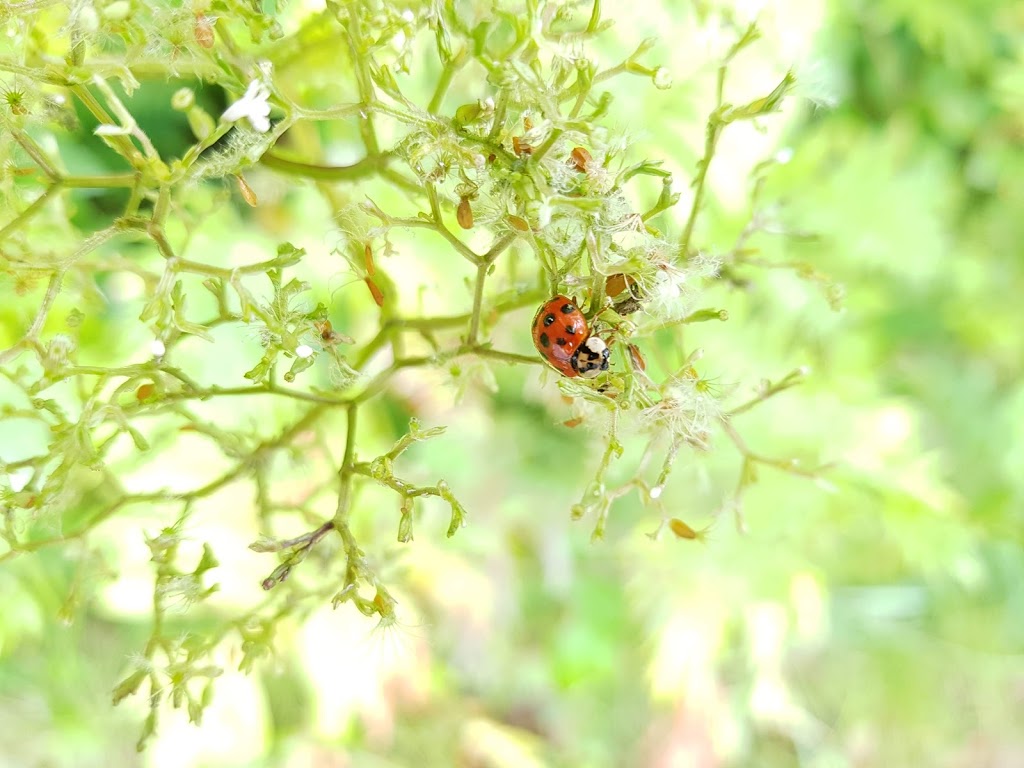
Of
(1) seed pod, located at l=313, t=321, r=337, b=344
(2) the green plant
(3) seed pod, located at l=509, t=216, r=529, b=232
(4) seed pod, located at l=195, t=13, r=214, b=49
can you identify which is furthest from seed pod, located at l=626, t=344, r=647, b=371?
(4) seed pod, located at l=195, t=13, r=214, b=49

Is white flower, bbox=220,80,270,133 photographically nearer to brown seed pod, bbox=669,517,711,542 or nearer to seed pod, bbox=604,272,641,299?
seed pod, bbox=604,272,641,299

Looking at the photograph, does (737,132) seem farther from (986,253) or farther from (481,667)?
(481,667)

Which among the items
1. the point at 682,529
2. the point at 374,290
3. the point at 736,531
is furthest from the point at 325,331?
the point at 736,531

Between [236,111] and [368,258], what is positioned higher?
[236,111]

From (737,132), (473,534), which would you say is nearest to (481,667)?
(473,534)

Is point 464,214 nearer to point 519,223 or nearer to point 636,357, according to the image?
point 519,223
